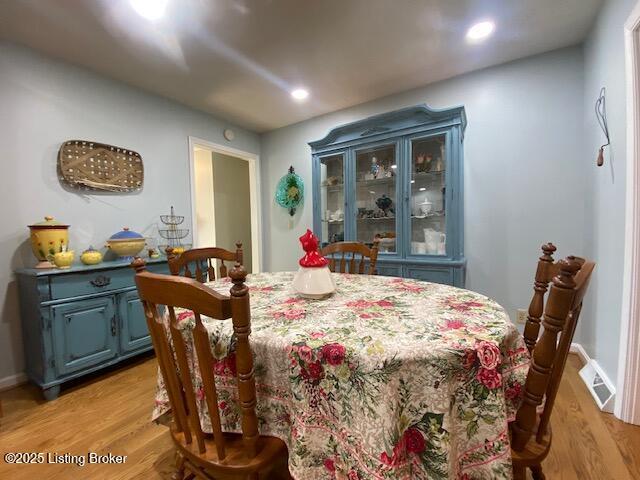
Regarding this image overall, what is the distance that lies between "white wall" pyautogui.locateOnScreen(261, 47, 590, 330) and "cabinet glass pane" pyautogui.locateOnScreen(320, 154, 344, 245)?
3.19 feet

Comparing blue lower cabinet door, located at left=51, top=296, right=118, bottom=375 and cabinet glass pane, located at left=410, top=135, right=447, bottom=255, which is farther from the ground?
cabinet glass pane, located at left=410, top=135, right=447, bottom=255

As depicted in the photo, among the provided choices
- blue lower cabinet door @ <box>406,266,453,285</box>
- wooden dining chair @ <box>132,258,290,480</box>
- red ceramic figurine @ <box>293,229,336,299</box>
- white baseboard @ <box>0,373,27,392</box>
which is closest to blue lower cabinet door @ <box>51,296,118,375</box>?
white baseboard @ <box>0,373,27,392</box>

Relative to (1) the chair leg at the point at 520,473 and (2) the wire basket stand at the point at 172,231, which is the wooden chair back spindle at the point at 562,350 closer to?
(1) the chair leg at the point at 520,473

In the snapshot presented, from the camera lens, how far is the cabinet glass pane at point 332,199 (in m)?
2.82

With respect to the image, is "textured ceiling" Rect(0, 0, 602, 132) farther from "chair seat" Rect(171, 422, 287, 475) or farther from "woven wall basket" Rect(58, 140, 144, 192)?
"chair seat" Rect(171, 422, 287, 475)

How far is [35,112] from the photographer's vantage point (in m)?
1.98

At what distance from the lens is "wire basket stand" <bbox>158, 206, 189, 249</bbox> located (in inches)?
108

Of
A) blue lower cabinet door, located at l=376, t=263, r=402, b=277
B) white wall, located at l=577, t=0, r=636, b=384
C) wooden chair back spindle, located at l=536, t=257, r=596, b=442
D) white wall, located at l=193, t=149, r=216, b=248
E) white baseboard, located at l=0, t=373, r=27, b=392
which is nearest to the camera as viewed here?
wooden chair back spindle, located at l=536, t=257, r=596, b=442

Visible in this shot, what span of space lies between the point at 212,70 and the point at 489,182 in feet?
8.10

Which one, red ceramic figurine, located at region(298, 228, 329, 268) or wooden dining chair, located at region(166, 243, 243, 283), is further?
wooden dining chair, located at region(166, 243, 243, 283)

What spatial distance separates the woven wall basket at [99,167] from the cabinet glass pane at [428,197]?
2471 mm

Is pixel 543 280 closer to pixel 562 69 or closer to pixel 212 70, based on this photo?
pixel 562 69

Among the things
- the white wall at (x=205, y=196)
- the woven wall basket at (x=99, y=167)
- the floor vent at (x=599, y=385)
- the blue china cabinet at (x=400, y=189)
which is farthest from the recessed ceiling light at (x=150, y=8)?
the floor vent at (x=599, y=385)

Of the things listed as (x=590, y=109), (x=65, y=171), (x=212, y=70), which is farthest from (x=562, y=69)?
(x=65, y=171)
